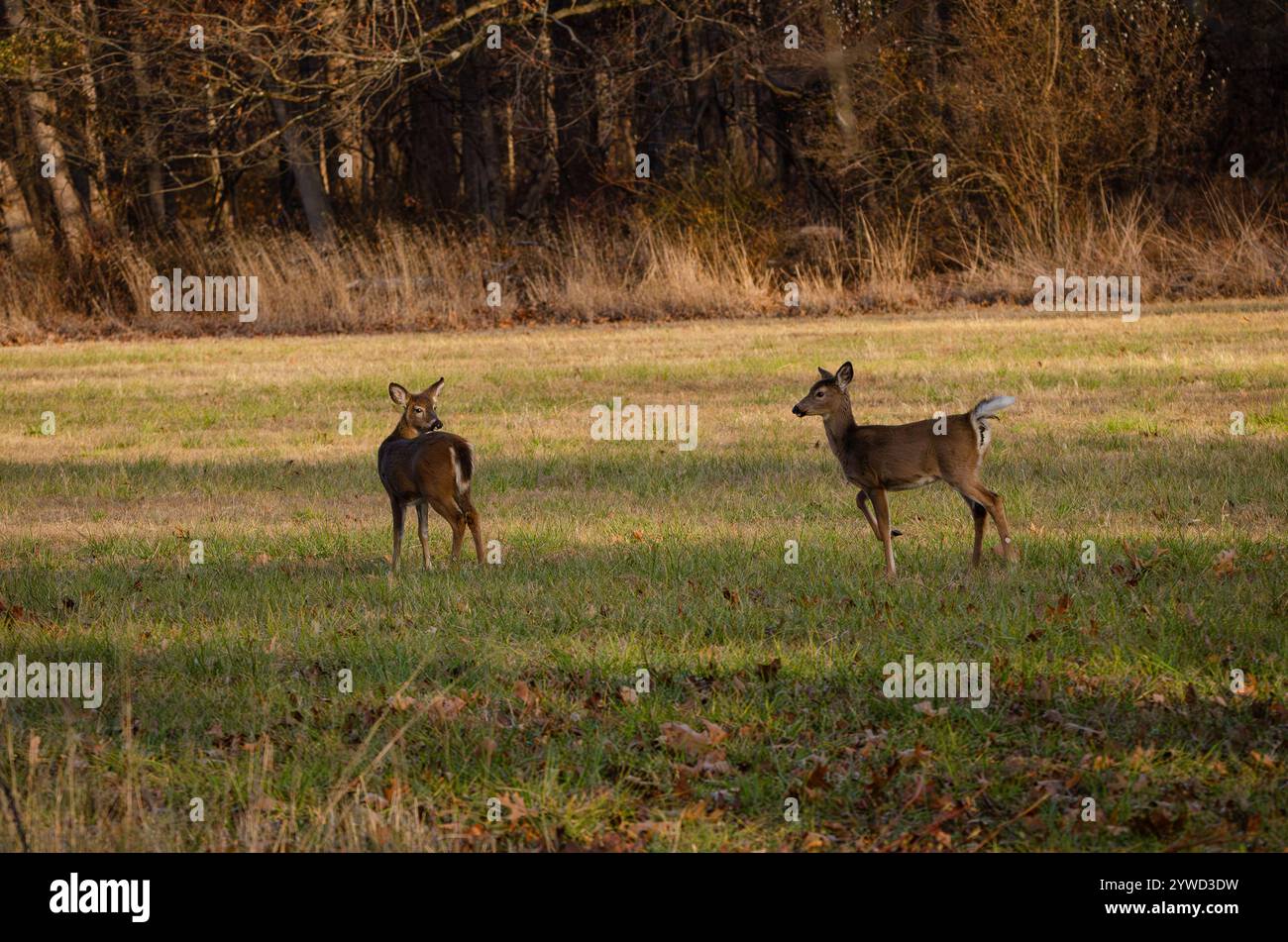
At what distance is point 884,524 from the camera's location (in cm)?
823

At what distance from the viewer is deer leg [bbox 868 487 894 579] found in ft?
26.8

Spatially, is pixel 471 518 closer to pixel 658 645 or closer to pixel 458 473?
pixel 458 473

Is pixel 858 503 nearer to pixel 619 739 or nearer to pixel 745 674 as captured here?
pixel 745 674

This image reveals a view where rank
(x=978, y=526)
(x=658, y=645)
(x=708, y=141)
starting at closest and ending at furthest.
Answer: (x=658, y=645)
(x=978, y=526)
(x=708, y=141)

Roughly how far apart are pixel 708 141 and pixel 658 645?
2849 cm

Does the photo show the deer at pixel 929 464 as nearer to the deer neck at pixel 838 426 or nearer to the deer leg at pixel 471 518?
the deer neck at pixel 838 426

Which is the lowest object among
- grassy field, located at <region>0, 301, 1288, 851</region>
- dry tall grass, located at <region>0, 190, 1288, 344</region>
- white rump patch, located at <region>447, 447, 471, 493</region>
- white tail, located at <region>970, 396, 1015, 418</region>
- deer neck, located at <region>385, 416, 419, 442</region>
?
grassy field, located at <region>0, 301, 1288, 851</region>

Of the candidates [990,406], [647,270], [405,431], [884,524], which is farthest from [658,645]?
[647,270]

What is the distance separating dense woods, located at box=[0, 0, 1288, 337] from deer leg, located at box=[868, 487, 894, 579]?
677 inches

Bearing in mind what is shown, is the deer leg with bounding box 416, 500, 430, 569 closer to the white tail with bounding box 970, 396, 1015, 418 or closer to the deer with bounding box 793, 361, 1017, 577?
the deer with bounding box 793, 361, 1017, 577

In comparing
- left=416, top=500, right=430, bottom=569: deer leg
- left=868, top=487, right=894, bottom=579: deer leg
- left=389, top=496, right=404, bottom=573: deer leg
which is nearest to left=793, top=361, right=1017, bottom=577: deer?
left=868, top=487, right=894, bottom=579: deer leg

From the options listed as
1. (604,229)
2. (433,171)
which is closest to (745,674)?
(604,229)

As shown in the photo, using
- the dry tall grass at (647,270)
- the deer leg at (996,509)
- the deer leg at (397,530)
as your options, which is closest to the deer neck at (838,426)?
the deer leg at (996,509)

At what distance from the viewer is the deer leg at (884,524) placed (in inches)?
321
